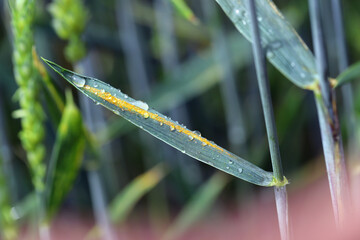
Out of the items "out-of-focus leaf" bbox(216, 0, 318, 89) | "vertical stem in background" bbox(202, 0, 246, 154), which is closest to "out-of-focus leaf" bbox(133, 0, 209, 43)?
"vertical stem in background" bbox(202, 0, 246, 154)

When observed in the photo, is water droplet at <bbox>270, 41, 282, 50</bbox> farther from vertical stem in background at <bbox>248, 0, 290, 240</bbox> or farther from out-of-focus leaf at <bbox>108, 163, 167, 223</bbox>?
out-of-focus leaf at <bbox>108, 163, 167, 223</bbox>

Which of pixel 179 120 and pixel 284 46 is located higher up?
pixel 179 120

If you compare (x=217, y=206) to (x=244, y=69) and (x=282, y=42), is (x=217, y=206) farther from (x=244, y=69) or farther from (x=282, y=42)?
(x=282, y=42)

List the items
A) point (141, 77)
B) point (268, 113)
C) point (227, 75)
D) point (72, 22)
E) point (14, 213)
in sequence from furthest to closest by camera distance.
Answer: point (141, 77) → point (227, 75) → point (14, 213) → point (72, 22) → point (268, 113)

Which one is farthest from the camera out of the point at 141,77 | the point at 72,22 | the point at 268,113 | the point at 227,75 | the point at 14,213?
the point at 141,77

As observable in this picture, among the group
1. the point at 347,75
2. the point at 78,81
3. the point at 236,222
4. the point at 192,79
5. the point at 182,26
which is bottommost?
the point at 78,81

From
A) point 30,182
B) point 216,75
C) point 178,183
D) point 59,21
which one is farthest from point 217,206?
point 59,21

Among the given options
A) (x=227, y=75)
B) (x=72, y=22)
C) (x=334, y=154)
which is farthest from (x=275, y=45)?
(x=227, y=75)

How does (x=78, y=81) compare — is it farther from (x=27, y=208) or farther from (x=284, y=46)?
(x=27, y=208)
